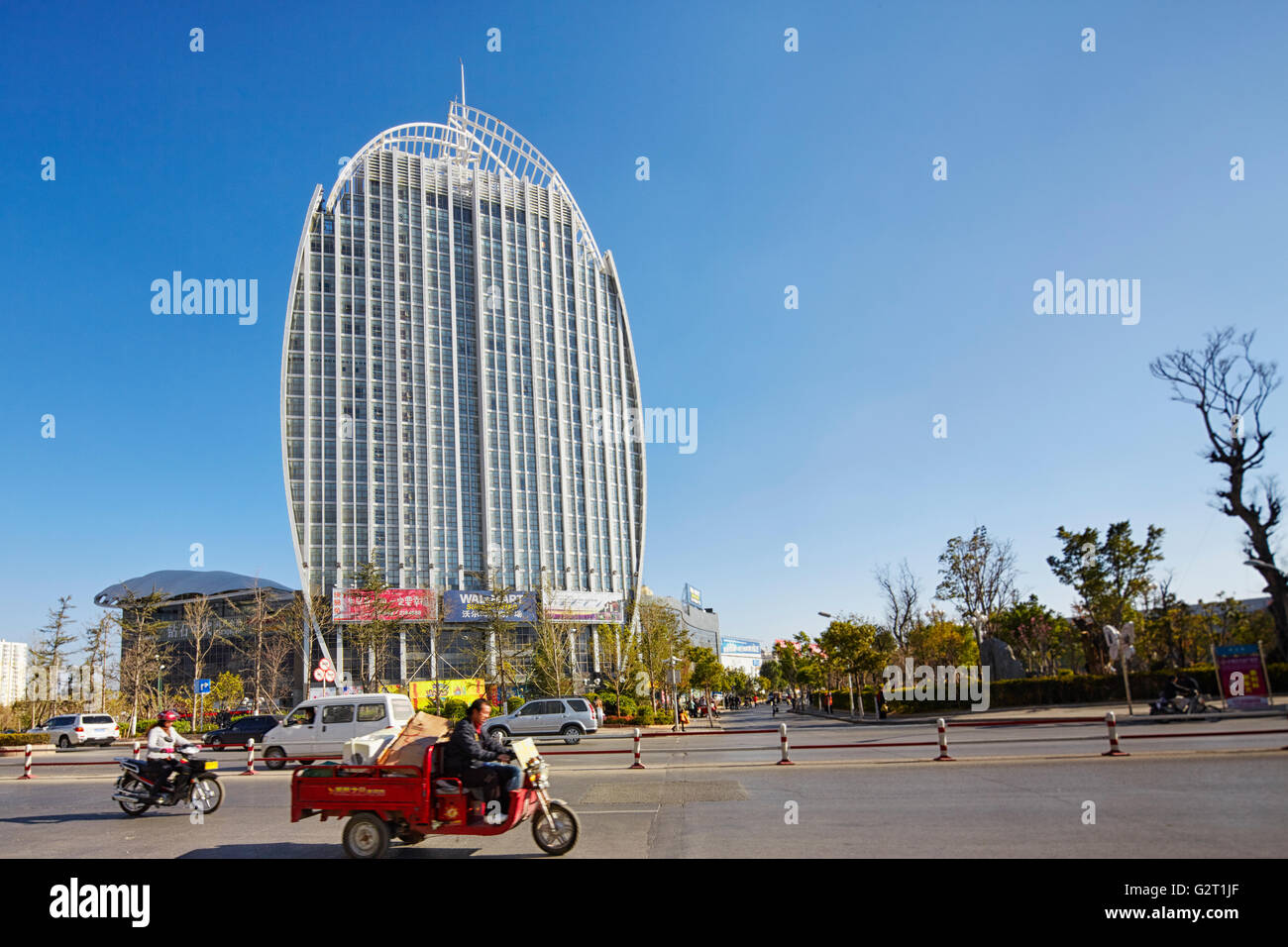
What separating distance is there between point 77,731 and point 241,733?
18567mm

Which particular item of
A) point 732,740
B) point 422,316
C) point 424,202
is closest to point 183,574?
point 422,316

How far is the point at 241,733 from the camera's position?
30188 millimetres

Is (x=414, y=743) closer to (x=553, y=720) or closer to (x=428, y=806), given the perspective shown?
(x=428, y=806)

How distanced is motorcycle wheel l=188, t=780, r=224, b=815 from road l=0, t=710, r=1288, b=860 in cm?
32

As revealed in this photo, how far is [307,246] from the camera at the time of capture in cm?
7681

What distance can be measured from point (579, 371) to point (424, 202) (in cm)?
2498

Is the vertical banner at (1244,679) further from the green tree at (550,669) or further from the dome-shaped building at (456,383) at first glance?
the dome-shaped building at (456,383)

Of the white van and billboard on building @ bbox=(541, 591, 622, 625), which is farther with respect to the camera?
billboard on building @ bbox=(541, 591, 622, 625)

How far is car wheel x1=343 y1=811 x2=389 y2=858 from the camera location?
8.71 m

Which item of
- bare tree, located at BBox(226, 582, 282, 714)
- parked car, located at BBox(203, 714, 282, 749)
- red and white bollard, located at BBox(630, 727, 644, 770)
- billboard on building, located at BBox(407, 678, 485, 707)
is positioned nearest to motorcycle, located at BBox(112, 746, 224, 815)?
red and white bollard, located at BBox(630, 727, 644, 770)

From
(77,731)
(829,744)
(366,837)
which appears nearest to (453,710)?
(77,731)

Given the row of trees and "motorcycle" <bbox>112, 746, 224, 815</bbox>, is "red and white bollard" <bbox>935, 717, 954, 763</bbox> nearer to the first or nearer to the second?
"motorcycle" <bbox>112, 746, 224, 815</bbox>

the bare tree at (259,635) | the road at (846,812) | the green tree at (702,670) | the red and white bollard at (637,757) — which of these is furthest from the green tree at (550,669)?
the road at (846,812)
